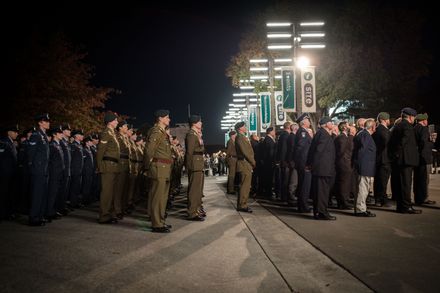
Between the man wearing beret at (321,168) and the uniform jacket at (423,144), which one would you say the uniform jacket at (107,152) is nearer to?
the man wearing beret at (321,168)

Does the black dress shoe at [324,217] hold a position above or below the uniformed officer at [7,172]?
below

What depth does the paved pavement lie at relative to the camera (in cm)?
440

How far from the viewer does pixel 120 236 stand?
7.12 meters

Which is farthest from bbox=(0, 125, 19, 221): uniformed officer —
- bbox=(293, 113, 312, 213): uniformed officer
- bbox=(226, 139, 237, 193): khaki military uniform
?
bbox=(226, 139, 237, 193): khaki military uniform

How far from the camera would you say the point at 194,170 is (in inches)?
354

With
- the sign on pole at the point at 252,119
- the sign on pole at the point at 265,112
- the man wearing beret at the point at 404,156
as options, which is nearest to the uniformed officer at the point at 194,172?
the man wearing beret at the point at 404,156

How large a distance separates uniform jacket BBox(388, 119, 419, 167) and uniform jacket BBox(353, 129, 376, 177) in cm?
74

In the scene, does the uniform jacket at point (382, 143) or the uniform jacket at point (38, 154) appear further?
the uniform jacket at point (382, 143)

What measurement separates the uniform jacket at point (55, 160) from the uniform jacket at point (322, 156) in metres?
5.65

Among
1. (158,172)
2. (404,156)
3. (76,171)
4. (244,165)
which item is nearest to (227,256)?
(158,172)

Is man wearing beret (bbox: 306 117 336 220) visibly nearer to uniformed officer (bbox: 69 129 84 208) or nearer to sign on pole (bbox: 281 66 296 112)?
uniformed officer (bbox: 69 129 84 208)

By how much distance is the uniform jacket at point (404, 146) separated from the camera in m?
9.32

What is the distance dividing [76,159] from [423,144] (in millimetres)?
9540

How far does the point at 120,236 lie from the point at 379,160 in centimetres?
715
